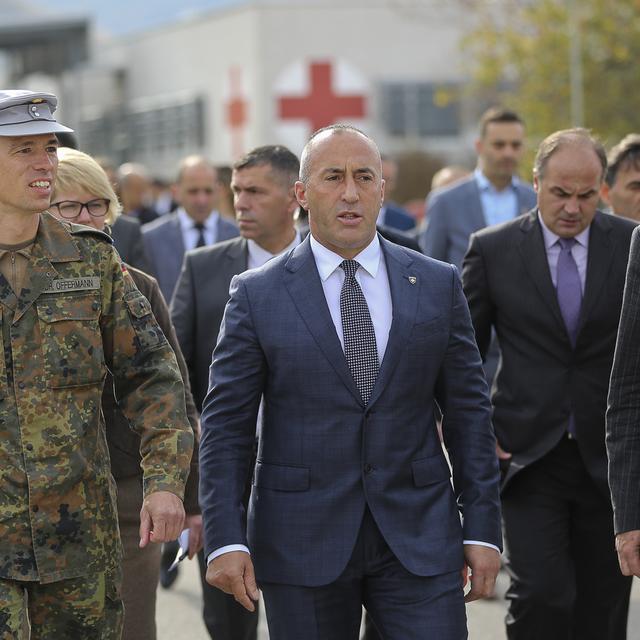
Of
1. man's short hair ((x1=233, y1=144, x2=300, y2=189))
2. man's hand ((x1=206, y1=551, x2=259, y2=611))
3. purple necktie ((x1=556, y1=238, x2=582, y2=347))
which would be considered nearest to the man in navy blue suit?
man's hand ((x1=206, y1=551, x2=259, y2=611))

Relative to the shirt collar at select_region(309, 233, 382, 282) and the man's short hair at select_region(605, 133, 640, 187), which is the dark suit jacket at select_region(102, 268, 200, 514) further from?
the man's short hair at select_region(605, 133, 640, 187)

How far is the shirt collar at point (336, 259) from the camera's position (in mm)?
4371

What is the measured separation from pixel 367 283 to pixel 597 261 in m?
1.50

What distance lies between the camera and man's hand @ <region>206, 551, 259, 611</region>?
414cm

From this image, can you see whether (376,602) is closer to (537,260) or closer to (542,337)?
(542,337)

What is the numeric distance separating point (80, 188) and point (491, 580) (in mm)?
2069

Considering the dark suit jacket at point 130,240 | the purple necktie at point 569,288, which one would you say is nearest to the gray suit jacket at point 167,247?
the dark suit jacket at point 130,240

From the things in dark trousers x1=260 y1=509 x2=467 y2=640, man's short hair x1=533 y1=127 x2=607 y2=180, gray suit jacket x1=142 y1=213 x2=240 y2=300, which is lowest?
dark trousers x1=260 y1=509 x2=467 y2=640

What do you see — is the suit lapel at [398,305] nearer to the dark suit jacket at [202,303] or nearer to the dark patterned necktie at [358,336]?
the dark patterned necktie at [358,336]

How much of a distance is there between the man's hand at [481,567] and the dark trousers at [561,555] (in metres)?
1.23

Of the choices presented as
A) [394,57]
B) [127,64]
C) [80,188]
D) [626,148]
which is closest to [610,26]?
[394,57]

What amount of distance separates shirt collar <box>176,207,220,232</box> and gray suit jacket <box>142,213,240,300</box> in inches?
2.9

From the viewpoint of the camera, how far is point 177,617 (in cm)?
765

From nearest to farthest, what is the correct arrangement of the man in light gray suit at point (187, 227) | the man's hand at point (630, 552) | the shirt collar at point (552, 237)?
the man's hand at point (630, 552)
the shirt collar at point (552, 237)
the man in light gray suit at point (187, 227)
